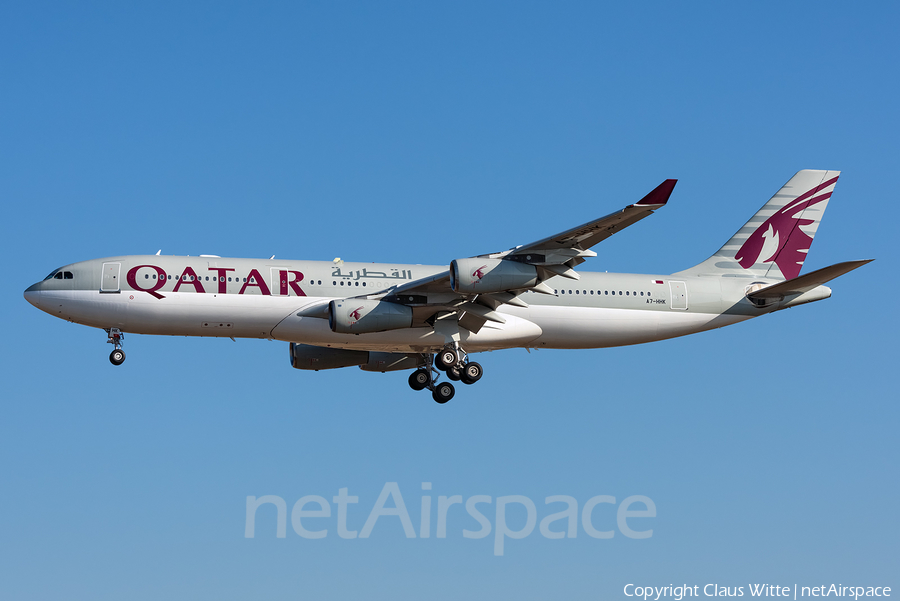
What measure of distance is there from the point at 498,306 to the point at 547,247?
467 cm

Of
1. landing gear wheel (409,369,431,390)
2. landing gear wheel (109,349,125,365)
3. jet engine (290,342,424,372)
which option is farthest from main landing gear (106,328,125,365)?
landing gear wheel (409,369,431,390)

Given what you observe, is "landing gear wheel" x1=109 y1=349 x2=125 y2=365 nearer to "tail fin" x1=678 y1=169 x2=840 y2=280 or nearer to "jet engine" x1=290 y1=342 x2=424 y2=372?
"jet engine" x1=290 y1=342 x2=424 y2=372

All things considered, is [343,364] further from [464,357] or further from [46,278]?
[46,278]

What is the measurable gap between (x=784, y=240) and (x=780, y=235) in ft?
0.92

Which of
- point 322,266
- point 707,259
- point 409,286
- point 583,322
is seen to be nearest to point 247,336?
point 322,266

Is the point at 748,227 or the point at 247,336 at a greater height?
the point at 748,227

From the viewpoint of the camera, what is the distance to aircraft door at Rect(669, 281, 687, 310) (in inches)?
1686

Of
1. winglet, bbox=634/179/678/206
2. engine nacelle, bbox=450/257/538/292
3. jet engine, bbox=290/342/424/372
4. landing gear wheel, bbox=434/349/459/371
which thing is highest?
winglet, bbox=634/179/678/206

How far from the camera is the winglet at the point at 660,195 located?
101 ft

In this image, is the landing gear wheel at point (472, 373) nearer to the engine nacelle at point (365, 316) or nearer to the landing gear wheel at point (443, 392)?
the landing gear wheel at point (443, 392)

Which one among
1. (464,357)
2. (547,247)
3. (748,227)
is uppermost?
(748,227)

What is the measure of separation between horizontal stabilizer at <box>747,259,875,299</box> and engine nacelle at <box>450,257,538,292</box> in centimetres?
1132

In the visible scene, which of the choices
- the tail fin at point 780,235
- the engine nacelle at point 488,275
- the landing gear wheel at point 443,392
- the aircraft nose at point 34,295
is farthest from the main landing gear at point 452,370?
the aircraft nose at point 34,295

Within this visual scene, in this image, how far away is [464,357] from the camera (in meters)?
40.7
